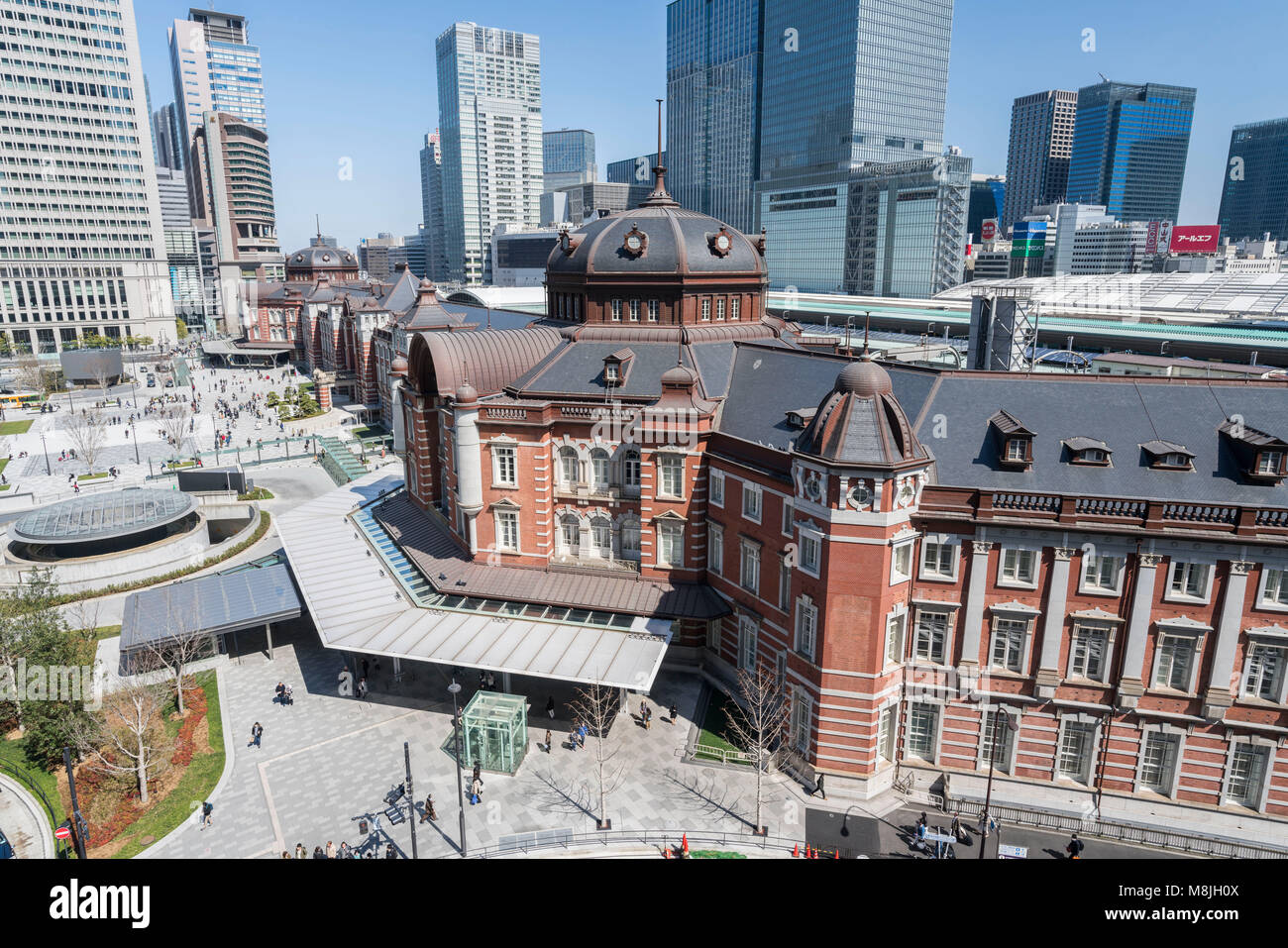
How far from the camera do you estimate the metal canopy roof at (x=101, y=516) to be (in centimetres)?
5606

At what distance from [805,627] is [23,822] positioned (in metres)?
35.5

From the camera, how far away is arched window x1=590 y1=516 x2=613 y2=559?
46.6 metres

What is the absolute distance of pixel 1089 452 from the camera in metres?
33.4

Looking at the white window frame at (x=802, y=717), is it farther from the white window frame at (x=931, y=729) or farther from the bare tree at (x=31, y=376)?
the bare tree at (x=31, y=376)

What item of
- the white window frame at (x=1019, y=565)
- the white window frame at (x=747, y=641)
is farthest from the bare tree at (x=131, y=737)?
the white window frame at (x=1019, y=565)

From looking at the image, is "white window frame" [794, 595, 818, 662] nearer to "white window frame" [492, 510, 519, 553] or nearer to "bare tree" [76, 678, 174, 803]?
"white window frame" [492, 510, 519, 553]

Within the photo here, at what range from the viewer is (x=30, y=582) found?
4209 centimetres

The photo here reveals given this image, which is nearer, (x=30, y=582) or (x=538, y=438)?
(x=30, y=582)

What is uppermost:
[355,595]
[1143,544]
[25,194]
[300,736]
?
[25,194]

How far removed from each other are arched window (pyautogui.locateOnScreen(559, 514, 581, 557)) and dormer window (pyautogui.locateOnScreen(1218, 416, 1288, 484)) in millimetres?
32381

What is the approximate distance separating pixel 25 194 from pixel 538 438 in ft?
564

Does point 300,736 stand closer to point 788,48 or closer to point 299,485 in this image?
point 299,485

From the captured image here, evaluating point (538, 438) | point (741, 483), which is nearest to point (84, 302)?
point (538, 438)

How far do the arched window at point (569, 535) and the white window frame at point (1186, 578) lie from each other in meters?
29.6
